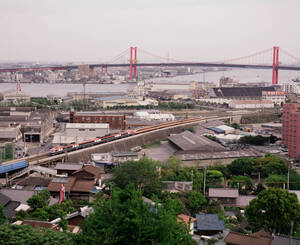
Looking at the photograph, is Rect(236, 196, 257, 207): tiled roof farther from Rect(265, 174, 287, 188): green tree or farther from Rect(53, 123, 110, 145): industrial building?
Rect(53, 123, 110, 145): industrial building

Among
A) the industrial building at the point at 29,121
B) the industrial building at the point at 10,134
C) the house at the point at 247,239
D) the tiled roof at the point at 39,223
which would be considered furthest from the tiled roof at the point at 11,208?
the industrial building at the point at 29,121

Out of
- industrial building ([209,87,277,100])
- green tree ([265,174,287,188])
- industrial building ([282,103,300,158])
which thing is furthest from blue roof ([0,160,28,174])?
industrial building ([209,87,277,100])

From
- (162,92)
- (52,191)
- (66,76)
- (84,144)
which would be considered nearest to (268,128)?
(84,144)

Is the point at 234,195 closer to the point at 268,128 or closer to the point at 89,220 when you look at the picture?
the point at 89,220

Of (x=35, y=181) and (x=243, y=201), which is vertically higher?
(x=35, y=181)

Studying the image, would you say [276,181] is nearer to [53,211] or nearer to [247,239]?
[247,239]

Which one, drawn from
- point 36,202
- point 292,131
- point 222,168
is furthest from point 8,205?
point 292,131
